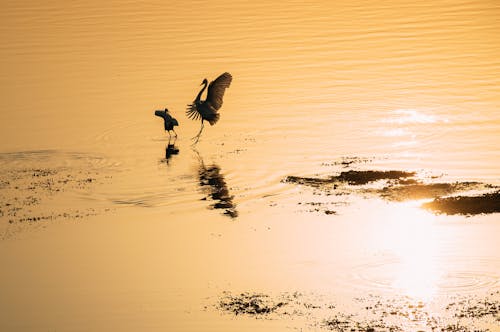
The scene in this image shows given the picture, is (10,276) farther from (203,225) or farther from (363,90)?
(363,90)

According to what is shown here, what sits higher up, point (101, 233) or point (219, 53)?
point (219, 53)

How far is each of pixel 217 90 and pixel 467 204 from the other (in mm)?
6173

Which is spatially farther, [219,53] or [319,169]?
[219,53]

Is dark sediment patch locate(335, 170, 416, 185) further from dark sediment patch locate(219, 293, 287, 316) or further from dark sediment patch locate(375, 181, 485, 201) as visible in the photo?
dark sediment patch locate(219, 293, 287, 316)

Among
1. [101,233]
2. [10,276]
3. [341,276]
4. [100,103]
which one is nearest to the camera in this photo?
[341,276]

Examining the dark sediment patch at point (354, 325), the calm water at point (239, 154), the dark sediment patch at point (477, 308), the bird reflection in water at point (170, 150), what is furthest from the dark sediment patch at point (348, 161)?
the dark sediment patch at point (354, 325)

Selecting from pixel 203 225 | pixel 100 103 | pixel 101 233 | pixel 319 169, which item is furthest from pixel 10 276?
pixel 100 103

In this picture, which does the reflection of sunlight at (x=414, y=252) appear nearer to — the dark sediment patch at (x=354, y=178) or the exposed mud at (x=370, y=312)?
the exposed mud at (x=370, y=312)

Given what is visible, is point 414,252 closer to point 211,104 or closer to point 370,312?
point 370,312

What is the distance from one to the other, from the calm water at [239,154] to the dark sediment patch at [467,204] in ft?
1.01

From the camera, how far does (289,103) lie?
2045 centimetres

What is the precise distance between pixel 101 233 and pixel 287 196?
286 centimetres

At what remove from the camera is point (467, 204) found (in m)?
13.5

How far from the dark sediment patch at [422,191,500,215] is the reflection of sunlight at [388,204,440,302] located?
1.07ft
